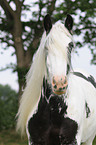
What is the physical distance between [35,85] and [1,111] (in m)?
9.47

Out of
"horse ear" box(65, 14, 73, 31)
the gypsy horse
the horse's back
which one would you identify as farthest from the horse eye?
the horse's back

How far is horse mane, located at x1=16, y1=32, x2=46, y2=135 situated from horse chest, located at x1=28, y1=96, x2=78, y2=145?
1.11ft

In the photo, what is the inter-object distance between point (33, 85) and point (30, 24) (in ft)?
25.6

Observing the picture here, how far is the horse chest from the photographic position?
3.13m

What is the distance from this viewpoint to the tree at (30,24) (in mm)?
10000

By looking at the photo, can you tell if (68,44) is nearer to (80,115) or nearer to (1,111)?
(80,115)

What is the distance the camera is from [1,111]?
12.4 metres

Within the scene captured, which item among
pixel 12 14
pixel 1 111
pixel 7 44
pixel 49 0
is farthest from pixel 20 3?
pixel 1 111

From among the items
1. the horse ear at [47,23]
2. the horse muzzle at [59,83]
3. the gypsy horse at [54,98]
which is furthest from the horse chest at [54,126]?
the horse ear at [47,23]

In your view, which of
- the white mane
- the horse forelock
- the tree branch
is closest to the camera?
the horse forelock

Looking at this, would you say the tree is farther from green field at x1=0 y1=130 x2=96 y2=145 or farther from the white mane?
the white mane

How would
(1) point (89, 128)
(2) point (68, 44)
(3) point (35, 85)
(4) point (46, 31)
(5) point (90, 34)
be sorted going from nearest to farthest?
(2) point (68, 44) → (4) point (46, 31) → (3) point (35, 85) → (1) point (89, 128) → (5) point (90, 34)

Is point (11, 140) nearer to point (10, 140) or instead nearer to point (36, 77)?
point (10, 140)

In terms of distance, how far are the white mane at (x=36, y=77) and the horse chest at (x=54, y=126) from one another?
0.35 meters
